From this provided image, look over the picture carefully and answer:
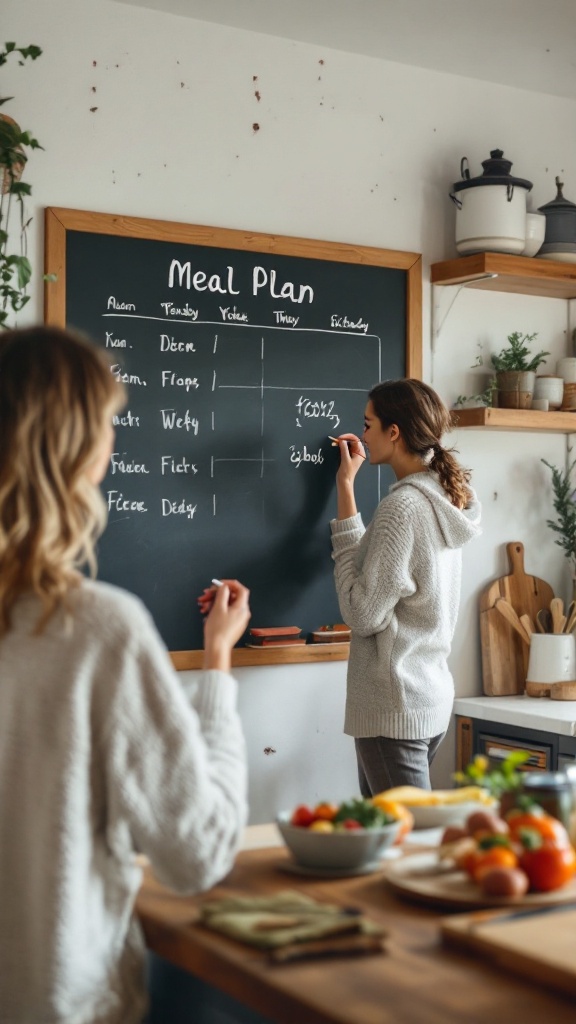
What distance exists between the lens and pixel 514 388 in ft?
12.1

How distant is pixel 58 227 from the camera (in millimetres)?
3006

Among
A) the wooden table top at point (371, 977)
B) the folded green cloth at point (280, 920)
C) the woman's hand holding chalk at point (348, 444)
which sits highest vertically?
the woman's hand holding chalk at point (348, 444)

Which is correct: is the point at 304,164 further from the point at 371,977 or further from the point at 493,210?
the point at 371,977

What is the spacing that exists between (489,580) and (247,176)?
148 cm

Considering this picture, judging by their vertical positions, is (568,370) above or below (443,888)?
above

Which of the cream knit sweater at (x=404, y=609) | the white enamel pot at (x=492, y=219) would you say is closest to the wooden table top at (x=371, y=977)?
the cream knit sweater at (x=404, y=609)

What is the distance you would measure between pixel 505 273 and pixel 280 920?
8.45 ft

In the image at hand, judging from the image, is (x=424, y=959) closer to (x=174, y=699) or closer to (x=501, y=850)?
(x=501, y=850)

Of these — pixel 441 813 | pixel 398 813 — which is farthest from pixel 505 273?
pixel 398 813

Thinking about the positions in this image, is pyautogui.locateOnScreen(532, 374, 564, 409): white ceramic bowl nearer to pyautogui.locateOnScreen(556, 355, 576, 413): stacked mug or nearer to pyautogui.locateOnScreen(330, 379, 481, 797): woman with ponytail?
pyautogui.locateOnScreen(556, 355, 576, 413): stacked mug

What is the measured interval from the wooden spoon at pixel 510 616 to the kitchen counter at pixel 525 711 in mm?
193

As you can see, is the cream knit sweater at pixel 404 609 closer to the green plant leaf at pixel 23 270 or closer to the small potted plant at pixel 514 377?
the small potted plant at pixel 514 377

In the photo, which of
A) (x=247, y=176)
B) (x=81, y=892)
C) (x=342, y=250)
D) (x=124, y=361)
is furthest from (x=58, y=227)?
(x=81, y=892)

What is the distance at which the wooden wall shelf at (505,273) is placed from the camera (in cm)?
353
